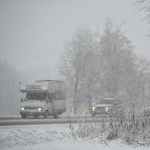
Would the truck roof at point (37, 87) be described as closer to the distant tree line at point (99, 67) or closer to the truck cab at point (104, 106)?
the truck cab at point (104, 106)

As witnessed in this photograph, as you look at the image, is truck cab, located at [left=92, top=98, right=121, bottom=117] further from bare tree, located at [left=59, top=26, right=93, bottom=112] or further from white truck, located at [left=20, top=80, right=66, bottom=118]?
bare tree, located at [left=59, top=26, right=93, bottom=112]

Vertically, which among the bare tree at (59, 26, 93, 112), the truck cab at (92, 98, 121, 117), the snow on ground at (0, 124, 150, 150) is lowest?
the snow on ground at (0, 124, 150, 150)

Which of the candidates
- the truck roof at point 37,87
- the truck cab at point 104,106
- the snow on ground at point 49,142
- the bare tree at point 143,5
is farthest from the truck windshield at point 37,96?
the bare tree at point 143,5

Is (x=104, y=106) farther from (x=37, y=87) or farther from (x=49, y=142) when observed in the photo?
(x=49, y=142)

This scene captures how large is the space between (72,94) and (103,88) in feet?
14.7

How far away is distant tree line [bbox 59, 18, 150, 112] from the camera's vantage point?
3130cm

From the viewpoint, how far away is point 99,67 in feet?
106

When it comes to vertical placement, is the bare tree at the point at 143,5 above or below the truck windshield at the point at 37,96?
above

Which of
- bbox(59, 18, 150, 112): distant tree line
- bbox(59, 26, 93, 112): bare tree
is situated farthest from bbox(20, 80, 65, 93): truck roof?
bbox(59, 26, 93, 112): bare tree

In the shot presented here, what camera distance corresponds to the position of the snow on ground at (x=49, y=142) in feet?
26.9

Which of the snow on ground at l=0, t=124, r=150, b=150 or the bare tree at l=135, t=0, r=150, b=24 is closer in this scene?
the bare tree at l=135, t=0, r=150, b=24

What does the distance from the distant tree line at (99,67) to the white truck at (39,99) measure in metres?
9.05

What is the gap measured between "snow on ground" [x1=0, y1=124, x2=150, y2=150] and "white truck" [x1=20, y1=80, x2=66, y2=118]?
29.7 ft

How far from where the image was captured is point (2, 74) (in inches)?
2657
